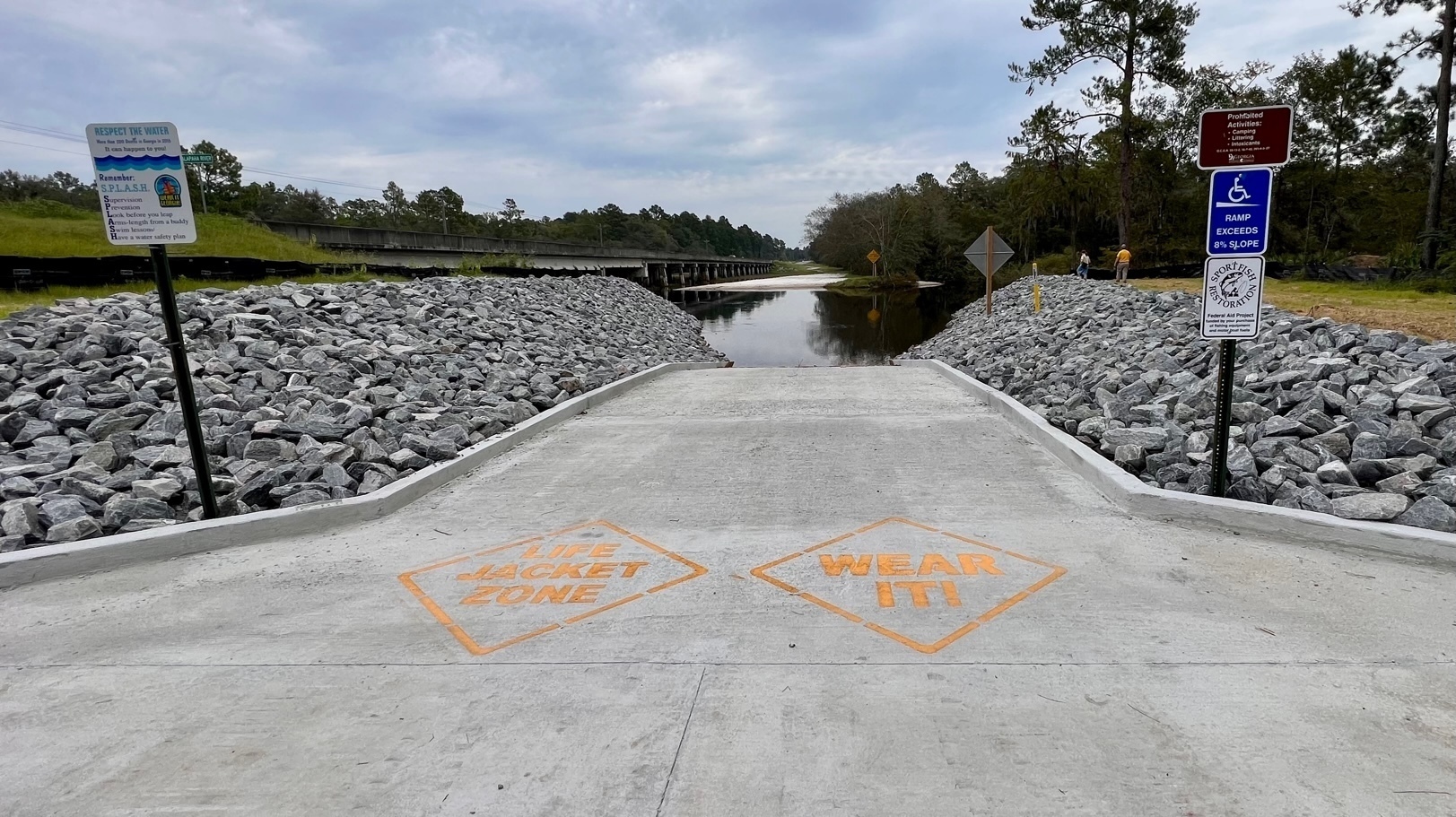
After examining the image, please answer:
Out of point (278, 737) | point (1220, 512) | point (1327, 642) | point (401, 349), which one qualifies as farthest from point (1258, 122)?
point (401, 349)

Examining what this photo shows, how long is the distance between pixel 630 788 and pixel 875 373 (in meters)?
11.8

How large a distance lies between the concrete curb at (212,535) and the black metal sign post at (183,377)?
273 mm

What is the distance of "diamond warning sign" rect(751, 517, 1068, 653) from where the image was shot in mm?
3861

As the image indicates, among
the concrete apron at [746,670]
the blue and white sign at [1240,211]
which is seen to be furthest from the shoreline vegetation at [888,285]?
the concrete apron at [746,670]

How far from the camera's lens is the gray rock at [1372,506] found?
4738 mm

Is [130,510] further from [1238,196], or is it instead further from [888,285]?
[888,285]

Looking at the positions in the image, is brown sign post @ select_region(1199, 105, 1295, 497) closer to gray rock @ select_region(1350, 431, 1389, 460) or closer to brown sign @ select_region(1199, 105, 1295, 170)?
brown sign @ select_region(1199, 105, 1295, 170)

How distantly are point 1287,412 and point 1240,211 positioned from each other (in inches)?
119

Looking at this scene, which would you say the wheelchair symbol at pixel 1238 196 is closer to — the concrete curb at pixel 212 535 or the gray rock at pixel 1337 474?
the gray rock at pixel 1337 474

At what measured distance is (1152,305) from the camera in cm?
1466

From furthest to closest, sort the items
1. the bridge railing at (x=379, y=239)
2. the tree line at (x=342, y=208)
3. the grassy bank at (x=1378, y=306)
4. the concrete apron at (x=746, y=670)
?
the tree line at (x=342, y=208)
the bridge railing at (x=379, y=239)
the grassy bank at (x=1378, y=306)
the concrete apron at (x=746, y=670)

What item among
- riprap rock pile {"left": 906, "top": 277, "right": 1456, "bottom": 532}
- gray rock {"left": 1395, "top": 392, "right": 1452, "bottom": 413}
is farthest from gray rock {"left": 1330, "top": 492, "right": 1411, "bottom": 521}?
gray rock {"left": 1395, "top": 392, "right": 1452, "bottom": 413}

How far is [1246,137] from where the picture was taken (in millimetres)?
4844

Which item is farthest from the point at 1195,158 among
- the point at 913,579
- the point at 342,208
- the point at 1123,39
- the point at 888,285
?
the point at 342,208
